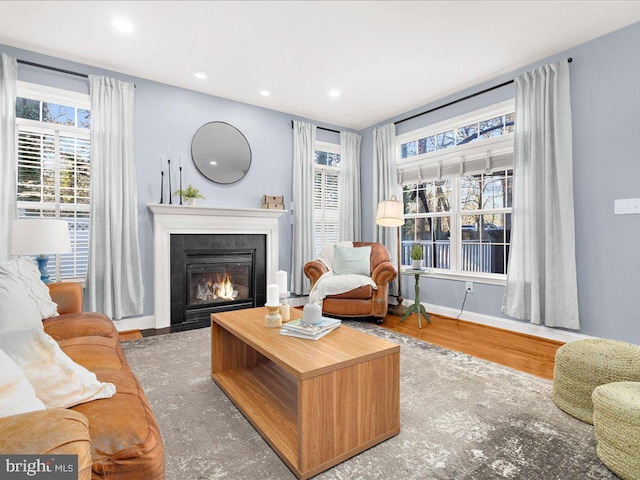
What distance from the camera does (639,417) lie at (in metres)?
1.31

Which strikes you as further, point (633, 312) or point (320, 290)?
point (320, 290)

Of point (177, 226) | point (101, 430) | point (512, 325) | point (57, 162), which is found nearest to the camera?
point (101, 430)

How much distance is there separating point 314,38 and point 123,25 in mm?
1534

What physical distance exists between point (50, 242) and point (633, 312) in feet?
15.0

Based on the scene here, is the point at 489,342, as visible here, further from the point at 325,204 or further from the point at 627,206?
the point at 325,204

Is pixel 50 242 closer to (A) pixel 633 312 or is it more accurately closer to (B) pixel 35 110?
(B) pixel 35 110

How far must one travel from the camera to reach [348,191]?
5137mm

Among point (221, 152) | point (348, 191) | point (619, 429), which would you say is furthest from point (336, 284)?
point (619, 429)

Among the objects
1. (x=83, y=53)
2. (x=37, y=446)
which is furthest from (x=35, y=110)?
(x=37, y=446)

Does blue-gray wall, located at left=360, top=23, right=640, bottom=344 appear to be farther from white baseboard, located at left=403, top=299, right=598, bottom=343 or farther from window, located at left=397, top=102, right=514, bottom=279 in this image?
window, located at left=397, top=102, right=514, bottom=279

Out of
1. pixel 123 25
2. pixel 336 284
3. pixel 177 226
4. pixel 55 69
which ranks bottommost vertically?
pixel 336 284

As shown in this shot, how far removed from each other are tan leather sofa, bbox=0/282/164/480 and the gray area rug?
1.56ft

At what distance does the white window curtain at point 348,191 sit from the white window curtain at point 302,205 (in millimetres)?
597

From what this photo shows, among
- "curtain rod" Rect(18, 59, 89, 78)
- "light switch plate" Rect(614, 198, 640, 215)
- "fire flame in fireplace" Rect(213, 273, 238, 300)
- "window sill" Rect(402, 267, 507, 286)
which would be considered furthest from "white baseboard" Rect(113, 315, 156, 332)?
"light switch plate" Rect(614, 198, 640, 215)
